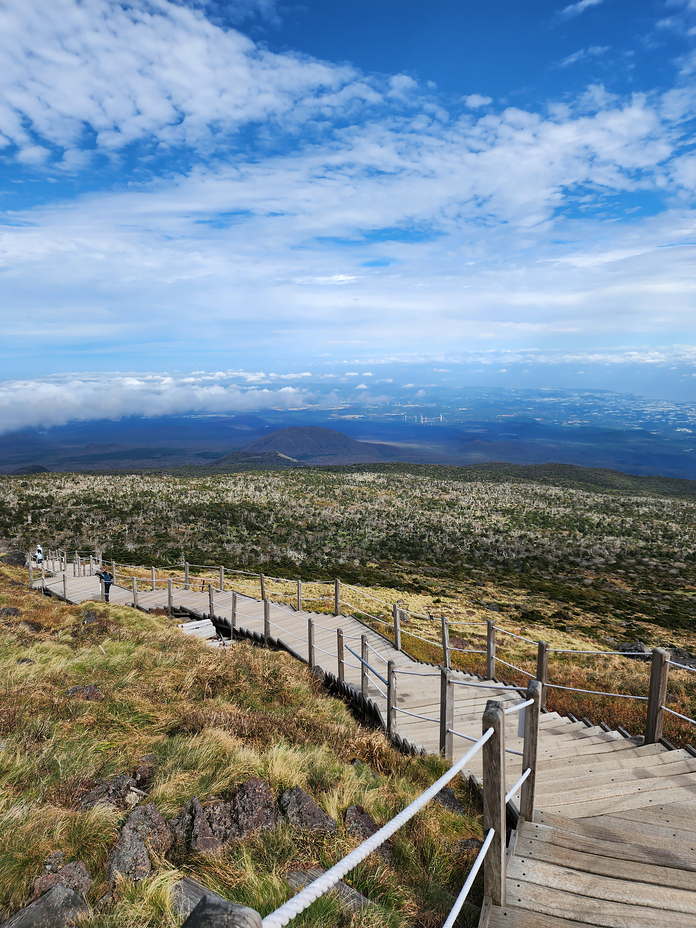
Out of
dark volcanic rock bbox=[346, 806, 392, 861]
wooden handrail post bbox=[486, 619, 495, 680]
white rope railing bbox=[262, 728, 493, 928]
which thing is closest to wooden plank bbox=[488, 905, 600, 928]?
dark volcanic rock bbox=[346, 806, 392, 861]

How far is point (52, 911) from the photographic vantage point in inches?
127

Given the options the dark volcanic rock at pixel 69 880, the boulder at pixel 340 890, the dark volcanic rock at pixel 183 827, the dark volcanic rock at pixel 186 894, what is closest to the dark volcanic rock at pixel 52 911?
the dark volcanic rock at pixel 69 880

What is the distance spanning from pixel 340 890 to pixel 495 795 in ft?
4.38

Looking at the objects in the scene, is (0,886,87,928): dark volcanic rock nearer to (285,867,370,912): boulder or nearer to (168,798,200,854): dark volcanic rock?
(168,798,200,854): dark volcanic rock

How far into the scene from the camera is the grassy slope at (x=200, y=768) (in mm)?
3619

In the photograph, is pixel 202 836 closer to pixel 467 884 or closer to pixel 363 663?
pixel 467 884

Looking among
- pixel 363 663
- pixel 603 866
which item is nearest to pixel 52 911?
pixel 603 866

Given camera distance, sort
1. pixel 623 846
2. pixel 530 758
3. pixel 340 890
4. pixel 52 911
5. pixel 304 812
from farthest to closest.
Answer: pixel 304 812, pixel 530 758, pixel 623 846, pixel 340 890, pixel 52 911

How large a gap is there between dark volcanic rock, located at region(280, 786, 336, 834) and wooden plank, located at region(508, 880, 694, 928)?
1.65 m

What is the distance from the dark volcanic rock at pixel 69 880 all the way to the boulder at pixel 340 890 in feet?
4.80

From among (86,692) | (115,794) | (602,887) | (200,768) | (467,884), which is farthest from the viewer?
(86,692)

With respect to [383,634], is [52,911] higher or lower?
higher

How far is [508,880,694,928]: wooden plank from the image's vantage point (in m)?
3.38

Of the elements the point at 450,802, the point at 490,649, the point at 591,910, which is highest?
the point at 591,910
